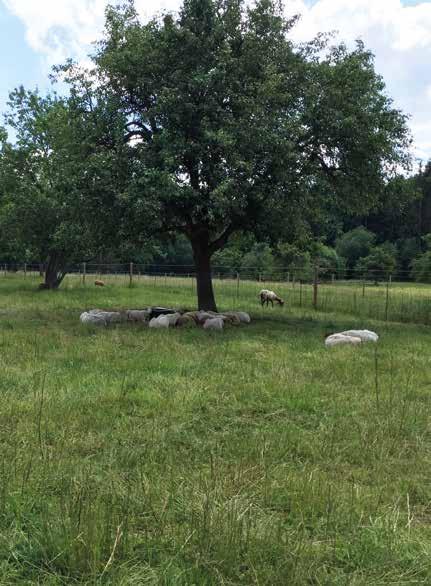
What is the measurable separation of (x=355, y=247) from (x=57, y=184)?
67.9 meters

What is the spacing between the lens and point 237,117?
14.0m

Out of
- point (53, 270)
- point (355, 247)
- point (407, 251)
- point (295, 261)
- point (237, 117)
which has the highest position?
point (237, 117)

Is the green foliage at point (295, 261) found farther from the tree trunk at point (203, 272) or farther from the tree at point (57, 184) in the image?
the tree at point (57, 184)

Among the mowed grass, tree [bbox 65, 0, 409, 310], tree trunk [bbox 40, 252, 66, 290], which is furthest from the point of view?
tree trunk [bbox 40, 252, 66, 290]

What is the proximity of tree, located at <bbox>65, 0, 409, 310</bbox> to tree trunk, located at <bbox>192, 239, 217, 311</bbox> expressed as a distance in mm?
900

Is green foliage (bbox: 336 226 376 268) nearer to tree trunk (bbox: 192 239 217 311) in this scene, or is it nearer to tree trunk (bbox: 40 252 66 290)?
A: tree trunk (bbox: 40 252 66 290)

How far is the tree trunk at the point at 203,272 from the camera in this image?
53.7ft

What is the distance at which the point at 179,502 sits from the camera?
344 cm

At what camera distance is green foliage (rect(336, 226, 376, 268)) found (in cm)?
7881

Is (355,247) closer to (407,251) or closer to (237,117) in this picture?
(407,251)

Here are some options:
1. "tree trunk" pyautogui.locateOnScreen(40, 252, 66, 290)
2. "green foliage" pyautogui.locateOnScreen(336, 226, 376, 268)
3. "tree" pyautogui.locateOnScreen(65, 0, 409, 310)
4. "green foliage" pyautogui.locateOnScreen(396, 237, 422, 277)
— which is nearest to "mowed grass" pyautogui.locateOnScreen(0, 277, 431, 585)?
"tree" pyautogui.locateOnScreen(65, 0, 409, 310)

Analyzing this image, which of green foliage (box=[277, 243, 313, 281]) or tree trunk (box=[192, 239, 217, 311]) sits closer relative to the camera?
tree trunk (box=[192, 239, 217, 311])

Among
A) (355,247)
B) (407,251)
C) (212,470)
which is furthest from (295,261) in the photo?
(212,470)

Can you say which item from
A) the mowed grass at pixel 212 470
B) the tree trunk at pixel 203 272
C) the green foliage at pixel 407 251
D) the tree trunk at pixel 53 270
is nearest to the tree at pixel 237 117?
the tree trunk at pixel 203 272
